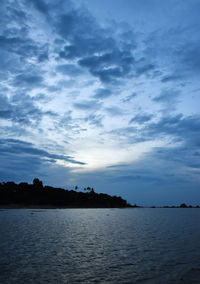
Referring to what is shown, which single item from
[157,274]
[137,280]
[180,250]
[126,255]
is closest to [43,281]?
[137,280]

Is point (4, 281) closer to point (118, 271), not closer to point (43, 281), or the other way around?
A: point (43, 281)

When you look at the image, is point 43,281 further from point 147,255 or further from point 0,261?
point 147,255

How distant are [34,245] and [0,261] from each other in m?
12.0

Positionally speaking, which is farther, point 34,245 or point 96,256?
point 34,245

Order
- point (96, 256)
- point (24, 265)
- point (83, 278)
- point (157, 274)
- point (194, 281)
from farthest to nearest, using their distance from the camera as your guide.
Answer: point (96, 256) < point (24, 265) < point (157, 274) < point (83, 278) < point (194, 281)

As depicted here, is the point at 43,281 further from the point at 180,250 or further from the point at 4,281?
the point at 180,250

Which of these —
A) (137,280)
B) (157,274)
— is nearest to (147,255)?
(157,274)

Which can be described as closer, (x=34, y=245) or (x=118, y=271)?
(x=118, y=271)

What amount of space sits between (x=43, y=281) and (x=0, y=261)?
9.41 meters

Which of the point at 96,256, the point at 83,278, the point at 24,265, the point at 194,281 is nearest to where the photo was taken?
the point at 194,281

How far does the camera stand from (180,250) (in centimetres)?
3891

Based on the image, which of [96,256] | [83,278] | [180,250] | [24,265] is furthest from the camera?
[180,250]

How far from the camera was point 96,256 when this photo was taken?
110ft

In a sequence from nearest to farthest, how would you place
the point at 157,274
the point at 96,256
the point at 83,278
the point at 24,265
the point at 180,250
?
the point at 83,278, the point at 157,274, the point at 24,265, the point at 96,256, the point at 180,250
